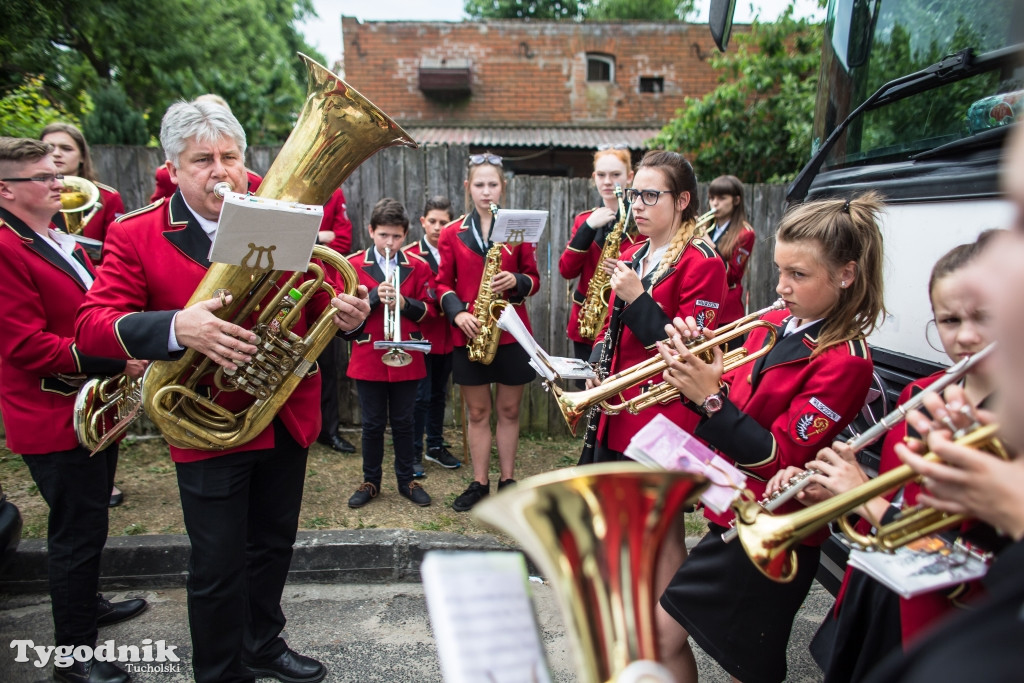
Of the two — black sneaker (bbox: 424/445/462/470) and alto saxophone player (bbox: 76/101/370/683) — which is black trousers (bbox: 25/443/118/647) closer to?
alto saxophone player (bbox: 76/101/370/683)

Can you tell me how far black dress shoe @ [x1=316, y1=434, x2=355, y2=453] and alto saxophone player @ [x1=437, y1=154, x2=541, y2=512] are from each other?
1.44m

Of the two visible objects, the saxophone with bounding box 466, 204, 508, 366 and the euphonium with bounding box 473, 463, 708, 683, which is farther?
the saxophone with bounding box 466, 204, 508, 366

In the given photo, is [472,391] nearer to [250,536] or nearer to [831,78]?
[250,536]

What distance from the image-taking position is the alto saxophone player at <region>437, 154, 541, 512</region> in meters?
4.53

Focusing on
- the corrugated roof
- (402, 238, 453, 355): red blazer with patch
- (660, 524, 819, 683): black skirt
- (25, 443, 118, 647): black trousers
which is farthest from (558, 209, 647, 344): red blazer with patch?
the corrugated roof

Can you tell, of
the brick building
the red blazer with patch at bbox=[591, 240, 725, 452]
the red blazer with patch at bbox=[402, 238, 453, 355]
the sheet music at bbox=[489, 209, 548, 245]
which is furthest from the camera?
the brick building

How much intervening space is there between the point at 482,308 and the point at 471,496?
128 cm

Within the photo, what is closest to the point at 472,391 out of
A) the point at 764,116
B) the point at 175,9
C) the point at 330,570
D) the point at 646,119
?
the point at 330,570

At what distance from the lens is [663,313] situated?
276 centimetres

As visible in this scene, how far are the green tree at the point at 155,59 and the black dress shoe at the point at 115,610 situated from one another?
5.01m

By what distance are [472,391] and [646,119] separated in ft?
47.7

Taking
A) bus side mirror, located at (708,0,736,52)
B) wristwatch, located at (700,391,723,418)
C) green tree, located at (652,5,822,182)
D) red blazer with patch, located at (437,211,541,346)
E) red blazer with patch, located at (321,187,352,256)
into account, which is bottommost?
wristwatch, located at (700,391,723,418)

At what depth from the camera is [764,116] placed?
1005 cm

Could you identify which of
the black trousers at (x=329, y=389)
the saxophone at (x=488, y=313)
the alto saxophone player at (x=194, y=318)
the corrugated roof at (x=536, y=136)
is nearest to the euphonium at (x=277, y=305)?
the alto saxophone player at (x=194, y=318)
